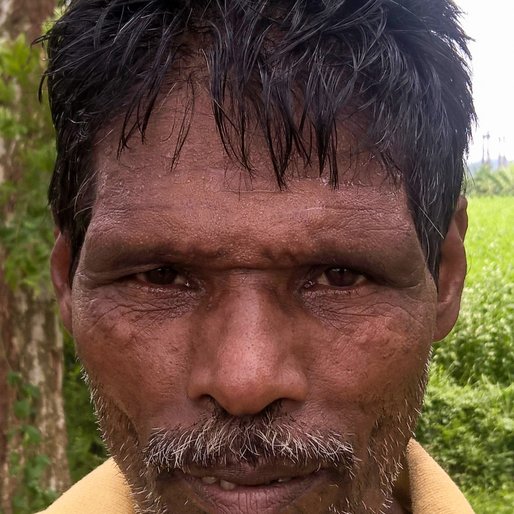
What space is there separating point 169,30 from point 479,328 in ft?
19.8

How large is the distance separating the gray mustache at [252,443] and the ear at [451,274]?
1.75 feet

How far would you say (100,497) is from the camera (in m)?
1.99

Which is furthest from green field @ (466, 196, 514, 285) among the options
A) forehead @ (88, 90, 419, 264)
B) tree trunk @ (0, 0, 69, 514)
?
forehead @ (88, 90, 419, 264)

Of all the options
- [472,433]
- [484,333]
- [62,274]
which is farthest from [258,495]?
[484,333]

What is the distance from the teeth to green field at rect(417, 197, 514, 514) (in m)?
4.24

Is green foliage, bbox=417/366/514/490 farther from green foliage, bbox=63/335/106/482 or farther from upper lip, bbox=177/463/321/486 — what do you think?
upper lip, bbox=177/463/321/486

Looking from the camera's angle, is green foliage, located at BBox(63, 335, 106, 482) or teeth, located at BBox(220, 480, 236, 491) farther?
green foliage, located at BBox(63, 335, 106, 482)

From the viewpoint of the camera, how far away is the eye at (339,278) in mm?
1545

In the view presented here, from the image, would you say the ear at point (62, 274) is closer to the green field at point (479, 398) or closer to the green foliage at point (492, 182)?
the green field at point (479, 398)

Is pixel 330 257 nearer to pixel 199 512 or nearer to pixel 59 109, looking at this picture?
pixel 199 512

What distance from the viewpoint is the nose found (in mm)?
1375

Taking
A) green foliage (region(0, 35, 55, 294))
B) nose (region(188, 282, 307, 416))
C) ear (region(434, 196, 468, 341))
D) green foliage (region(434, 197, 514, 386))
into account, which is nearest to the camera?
nose (region(188, 282, 307, 416))

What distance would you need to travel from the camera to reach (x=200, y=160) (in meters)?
1.50

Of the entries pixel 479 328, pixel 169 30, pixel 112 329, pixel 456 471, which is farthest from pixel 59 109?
pixel 479 328
